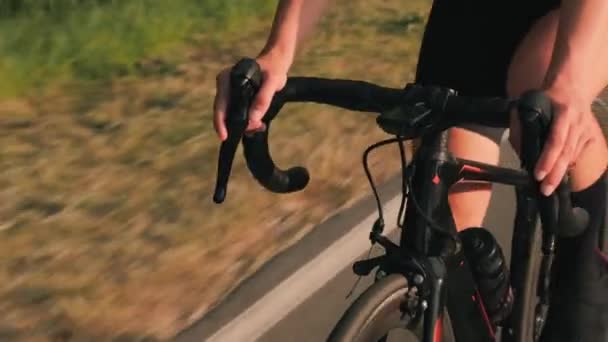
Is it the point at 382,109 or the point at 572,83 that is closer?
the point at 572,83

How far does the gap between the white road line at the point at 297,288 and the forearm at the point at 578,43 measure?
219cm

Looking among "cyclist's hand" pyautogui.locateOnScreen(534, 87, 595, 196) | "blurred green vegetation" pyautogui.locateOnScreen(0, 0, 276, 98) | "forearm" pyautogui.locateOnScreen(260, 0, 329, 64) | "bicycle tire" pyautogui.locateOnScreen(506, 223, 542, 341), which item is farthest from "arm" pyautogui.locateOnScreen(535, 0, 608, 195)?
"blurred green vegetation" pyautogui.locateOnScreen(0, 0, 276, 98)

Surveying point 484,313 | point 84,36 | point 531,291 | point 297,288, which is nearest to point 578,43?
point 484,313

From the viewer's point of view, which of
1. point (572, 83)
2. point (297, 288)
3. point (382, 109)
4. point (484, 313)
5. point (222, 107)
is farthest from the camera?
point (297, 288)

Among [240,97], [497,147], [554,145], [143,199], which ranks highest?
[554,145]

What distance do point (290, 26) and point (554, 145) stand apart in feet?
2.69

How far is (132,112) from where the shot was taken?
20.7 feet

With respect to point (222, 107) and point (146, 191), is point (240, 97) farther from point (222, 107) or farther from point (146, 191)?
point (146, 191)

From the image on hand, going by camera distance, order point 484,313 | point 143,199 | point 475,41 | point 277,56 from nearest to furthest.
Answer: point 277,56
point 484,313
point 475,41
point 143,199

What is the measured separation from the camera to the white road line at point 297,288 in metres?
3.88

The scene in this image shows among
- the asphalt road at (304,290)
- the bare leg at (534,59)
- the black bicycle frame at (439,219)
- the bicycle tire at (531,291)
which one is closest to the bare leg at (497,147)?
the bare leg at (534,59)

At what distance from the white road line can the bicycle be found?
168cm

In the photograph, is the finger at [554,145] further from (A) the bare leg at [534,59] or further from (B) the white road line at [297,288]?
(B) the white road line at [297,288]

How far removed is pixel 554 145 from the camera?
1726 mm
